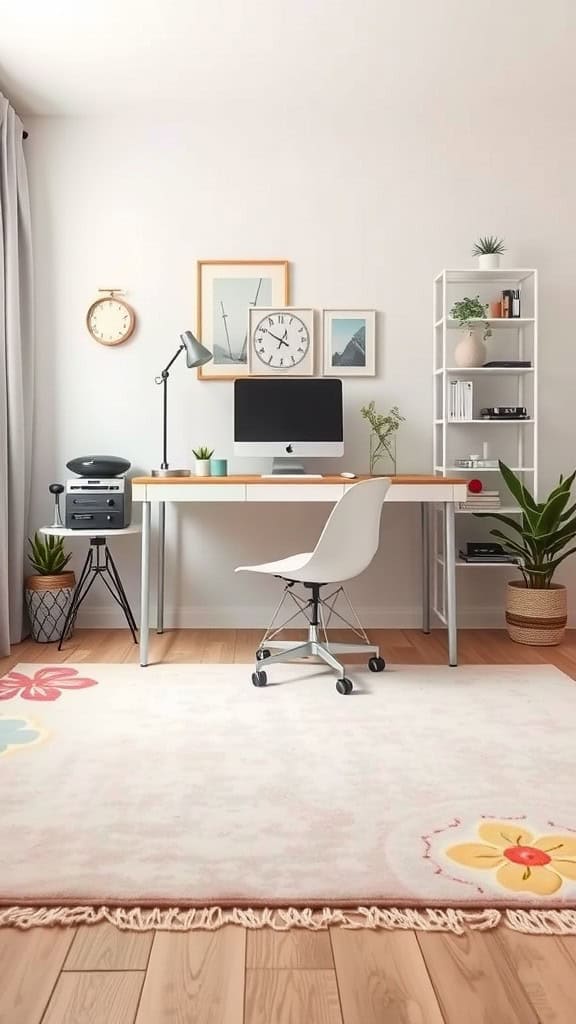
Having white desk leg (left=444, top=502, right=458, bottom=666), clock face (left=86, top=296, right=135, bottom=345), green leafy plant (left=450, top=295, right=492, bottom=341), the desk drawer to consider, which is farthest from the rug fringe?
clock face (left=86, top=296, right=135, bottom=345)

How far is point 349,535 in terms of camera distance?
330cm

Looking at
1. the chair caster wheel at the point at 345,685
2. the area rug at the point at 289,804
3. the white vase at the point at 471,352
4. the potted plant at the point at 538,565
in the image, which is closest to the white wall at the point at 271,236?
the white vase at the point at 471,352

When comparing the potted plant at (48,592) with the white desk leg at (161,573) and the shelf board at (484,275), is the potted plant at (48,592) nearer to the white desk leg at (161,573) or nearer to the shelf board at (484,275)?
the white desk leg at (161,573)

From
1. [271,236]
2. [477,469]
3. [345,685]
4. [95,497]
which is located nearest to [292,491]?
[345,685]

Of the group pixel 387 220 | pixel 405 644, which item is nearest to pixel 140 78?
pixel 387 220

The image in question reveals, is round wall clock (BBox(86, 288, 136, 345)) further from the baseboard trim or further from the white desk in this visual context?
the baseboard trim

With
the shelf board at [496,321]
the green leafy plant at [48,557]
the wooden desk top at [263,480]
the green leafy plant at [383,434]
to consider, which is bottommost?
the green leafy plant at [48,557]

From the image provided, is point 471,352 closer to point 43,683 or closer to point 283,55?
point 283,55

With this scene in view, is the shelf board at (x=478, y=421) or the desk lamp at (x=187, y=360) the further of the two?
the shelf board at (x=478, y=421)

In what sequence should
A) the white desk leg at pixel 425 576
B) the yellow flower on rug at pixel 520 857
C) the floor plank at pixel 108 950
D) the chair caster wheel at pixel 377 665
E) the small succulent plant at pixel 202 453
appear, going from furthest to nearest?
1. the white desk leg at pixel 425 576
2. the small succulent plant at pixel 202 453
3. the chair caster wheel at pixel 377 665
4. the yellow flower on rug at pixel 520 857
5. the floor plank at pixel 108 950

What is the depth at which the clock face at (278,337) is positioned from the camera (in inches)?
174

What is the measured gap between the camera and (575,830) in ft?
6.52

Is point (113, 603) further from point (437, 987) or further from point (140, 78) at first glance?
point (437, 987)

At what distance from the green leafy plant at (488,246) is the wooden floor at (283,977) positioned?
3.44 m
